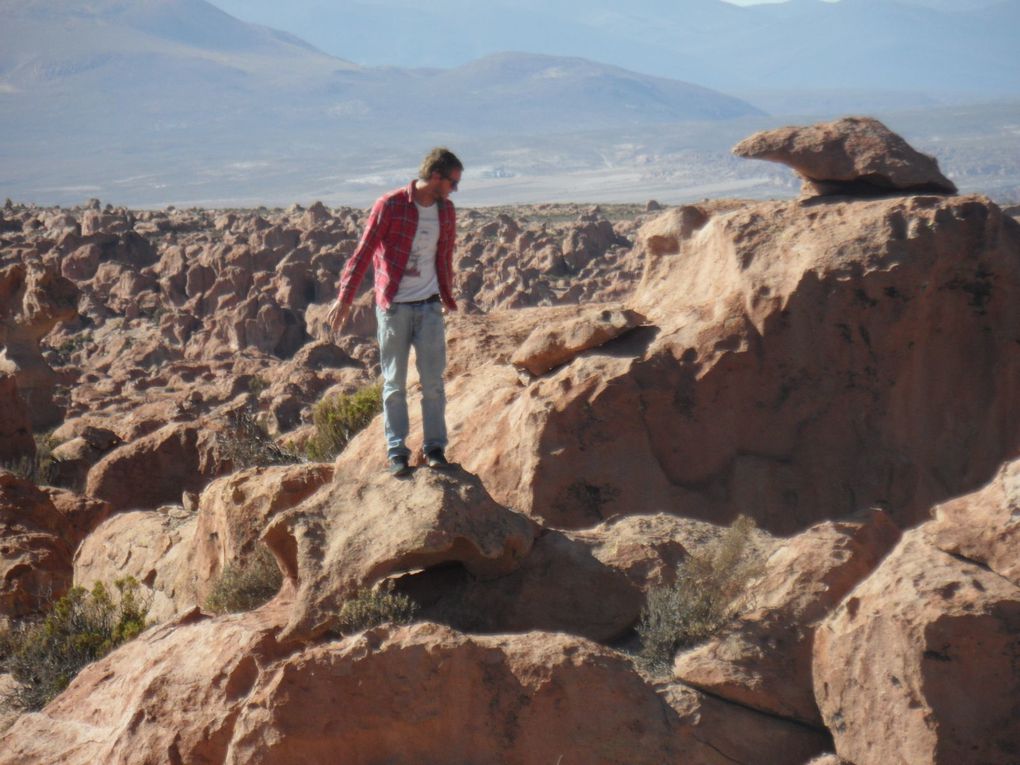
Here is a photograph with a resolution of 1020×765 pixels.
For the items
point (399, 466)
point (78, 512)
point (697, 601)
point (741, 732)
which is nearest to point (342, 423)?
point (78, 512)

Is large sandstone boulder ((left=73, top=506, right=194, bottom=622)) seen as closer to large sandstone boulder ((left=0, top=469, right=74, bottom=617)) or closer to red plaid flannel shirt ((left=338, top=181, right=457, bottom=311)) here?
large sandstone boulder ((left=0, top=469, right=74, bottom=617))

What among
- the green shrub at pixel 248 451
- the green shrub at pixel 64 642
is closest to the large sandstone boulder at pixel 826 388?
the green shrub at pixel 64 642

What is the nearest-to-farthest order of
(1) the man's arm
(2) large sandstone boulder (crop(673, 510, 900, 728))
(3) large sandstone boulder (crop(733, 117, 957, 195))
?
(2) large sandstone boulder (crop(673, 510, 900, 728))
(1) the man's arm
(3) large sandstone boulder (crop(733, 117, 957, 195))

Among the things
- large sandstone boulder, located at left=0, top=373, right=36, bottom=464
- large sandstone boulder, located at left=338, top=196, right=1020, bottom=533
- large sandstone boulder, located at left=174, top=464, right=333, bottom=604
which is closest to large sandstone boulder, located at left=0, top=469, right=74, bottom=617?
large sandstone boulder, located at left=174, top=464, right=333, bottom=604

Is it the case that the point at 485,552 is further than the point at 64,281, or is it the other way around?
the point at 64,281

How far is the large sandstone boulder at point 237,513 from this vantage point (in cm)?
754

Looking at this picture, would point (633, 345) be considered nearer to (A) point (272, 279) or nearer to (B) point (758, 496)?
(B) point (758, 496)

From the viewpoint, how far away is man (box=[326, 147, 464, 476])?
22.8 ft

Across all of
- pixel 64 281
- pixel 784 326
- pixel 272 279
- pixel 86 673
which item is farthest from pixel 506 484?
pixel 272 279

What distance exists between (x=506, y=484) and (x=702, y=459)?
1389 millimetres

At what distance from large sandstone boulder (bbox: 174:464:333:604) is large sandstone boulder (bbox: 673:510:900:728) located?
283cm

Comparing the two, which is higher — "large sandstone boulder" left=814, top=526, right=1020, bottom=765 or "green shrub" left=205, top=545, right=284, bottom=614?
"large sandstone boulder" left=814, top=526, right=1020, bottom=765

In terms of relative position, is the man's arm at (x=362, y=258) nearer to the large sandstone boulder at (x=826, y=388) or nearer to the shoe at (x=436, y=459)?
the shoe at (x=436, y=459)

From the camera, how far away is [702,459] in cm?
903
